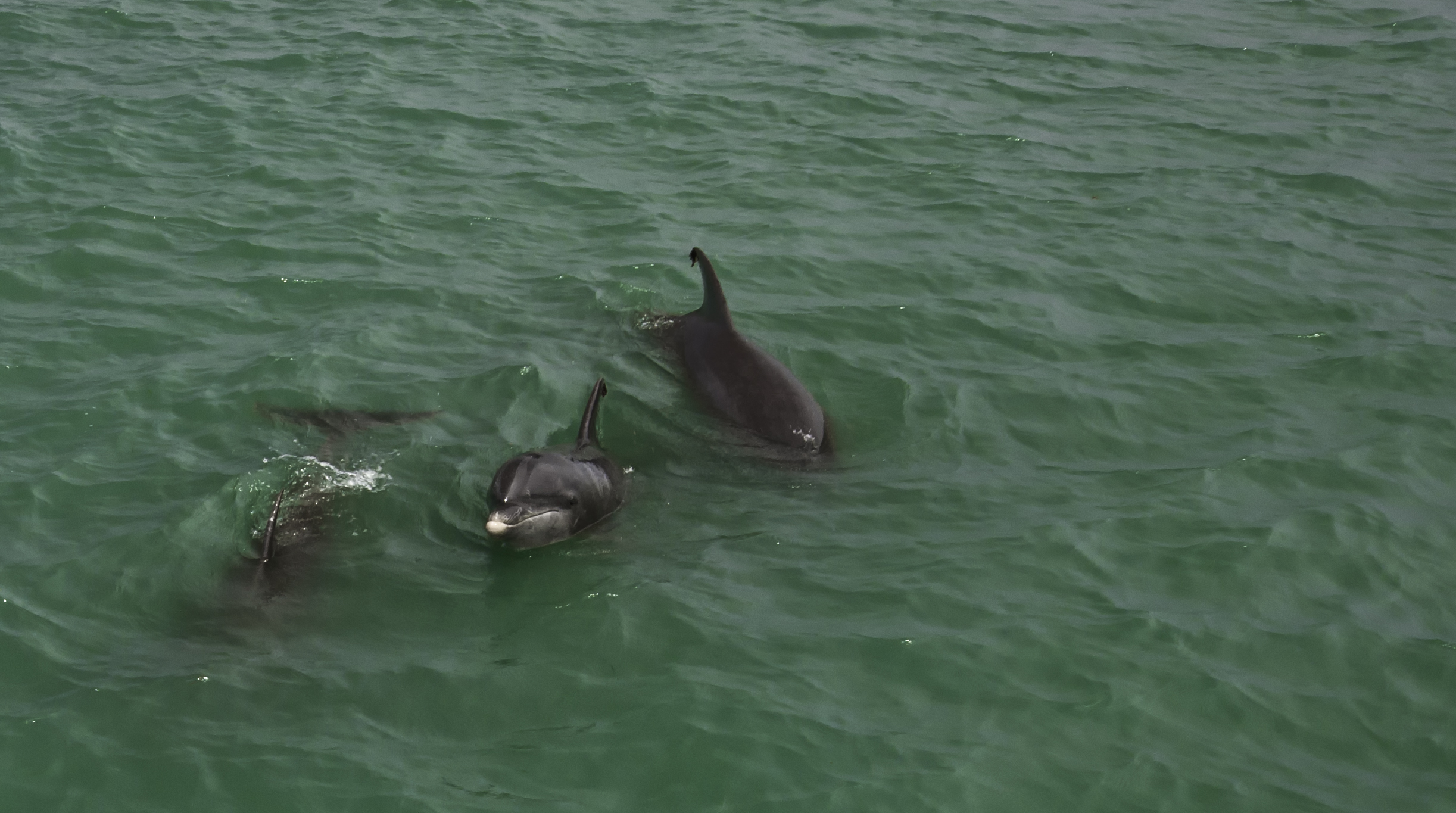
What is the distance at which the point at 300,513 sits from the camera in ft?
25.8

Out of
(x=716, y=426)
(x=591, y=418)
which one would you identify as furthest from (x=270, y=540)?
(x=716, y=426)

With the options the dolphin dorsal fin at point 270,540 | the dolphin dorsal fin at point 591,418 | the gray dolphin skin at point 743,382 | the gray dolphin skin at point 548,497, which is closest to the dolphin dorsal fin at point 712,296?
the gray dolphin skin at point 743,382

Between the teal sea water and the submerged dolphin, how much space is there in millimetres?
127

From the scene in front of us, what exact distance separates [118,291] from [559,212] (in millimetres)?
3794

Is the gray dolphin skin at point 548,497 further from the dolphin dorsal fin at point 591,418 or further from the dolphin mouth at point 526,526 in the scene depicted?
the dolphin dorsal fin at point 591,418

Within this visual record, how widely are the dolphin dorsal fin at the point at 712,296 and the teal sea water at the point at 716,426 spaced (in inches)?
21.2

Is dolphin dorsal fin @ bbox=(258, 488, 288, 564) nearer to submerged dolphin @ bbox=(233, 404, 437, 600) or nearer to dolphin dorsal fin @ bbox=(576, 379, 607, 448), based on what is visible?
submerged dolphin @ bbox=(233, 404, 437, 600)

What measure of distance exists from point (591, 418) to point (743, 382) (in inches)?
47.1

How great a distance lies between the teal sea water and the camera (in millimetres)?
6281

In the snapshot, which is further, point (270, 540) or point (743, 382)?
point (743, 382)

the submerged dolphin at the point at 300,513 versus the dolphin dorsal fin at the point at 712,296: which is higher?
the dolphin dorsal fin at the point at 712,296

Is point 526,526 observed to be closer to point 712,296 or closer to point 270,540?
point 270,540

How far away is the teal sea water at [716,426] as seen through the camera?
20.6 ft

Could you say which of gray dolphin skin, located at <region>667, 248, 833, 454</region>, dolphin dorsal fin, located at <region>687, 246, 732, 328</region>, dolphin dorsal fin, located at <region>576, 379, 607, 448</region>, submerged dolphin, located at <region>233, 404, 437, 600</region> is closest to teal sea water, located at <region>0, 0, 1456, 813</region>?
submerged dolphin, located at <region>233, 404, 437, 600</region>
